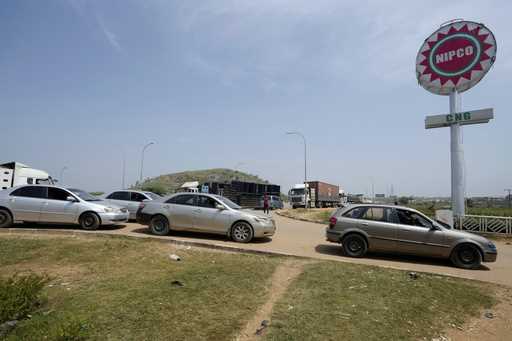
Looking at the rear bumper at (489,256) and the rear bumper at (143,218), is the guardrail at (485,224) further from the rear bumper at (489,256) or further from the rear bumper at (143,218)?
the rear bumper at (143,218)

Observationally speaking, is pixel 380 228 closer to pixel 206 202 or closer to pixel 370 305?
pixel 370 305

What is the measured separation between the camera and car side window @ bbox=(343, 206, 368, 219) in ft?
27.0

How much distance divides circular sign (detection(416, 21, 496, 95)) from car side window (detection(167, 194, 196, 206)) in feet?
52.2

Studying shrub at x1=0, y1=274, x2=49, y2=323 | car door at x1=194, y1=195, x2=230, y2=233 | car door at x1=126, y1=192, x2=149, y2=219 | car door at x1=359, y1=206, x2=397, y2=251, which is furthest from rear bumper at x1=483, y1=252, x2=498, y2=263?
car door at x1=126, y1=192, x2=149, y2=219

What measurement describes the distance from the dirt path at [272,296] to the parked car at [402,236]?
6.75ft

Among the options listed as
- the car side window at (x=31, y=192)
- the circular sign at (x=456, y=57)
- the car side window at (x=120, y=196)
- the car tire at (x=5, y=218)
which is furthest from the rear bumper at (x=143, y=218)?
the circular sign at (x=456, y=57)

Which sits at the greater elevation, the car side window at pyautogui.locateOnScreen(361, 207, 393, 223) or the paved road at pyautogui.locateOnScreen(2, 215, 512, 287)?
the car side window at pyautogui.locateOnScreen(361, 207, 393, 223)

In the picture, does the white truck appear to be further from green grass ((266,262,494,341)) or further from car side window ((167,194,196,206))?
green grass ((266,262,494,341))

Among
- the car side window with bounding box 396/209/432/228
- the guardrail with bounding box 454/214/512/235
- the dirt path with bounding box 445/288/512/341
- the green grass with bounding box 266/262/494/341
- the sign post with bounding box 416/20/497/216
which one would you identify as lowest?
the dirt path with bounding box 445/288/512/341

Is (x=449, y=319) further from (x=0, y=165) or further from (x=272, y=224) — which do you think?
(x=0, y=165)

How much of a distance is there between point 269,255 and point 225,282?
262 centimetres

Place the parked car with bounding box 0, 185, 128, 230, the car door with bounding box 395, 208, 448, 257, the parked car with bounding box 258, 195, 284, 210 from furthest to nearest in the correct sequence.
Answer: the parked car with bounding box 258, 195, 284, 210, the parked car with bounding box 0, 185, 128, 230, the car door with bounding box 395, 208, 448, 257

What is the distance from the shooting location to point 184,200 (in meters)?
9.79

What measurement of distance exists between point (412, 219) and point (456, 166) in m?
10.8
